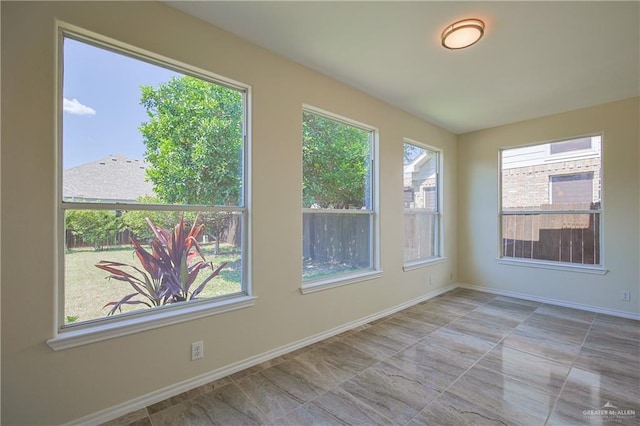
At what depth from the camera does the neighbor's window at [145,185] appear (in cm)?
172

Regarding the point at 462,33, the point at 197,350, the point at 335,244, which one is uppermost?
the point at 462,33

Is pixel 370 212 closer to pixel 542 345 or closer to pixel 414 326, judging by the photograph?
pixel 414 326

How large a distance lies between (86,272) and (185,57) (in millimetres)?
1596

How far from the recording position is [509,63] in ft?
8.76

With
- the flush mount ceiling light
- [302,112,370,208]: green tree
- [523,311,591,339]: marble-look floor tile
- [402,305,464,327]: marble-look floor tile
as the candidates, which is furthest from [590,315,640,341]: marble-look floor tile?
the flush mount ceiling light

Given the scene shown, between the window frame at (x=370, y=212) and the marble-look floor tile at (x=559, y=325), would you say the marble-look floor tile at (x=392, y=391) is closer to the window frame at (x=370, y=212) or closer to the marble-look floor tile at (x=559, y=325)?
the window frame at (x=370, y=212)

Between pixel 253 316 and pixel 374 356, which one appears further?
pixel 374 356

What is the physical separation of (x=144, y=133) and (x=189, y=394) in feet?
6.07

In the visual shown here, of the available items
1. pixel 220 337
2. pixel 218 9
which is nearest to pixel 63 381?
pixel 220 337

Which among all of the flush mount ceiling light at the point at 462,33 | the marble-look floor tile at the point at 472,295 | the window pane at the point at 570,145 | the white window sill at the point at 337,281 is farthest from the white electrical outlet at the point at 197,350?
the window pane at the point at 570,145

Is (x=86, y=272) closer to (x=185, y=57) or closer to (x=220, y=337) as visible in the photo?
(x=220, y=337)

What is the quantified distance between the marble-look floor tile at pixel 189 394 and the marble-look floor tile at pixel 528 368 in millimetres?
2111

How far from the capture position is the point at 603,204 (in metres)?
3.68

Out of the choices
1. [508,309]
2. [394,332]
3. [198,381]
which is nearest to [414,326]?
[394,332]
